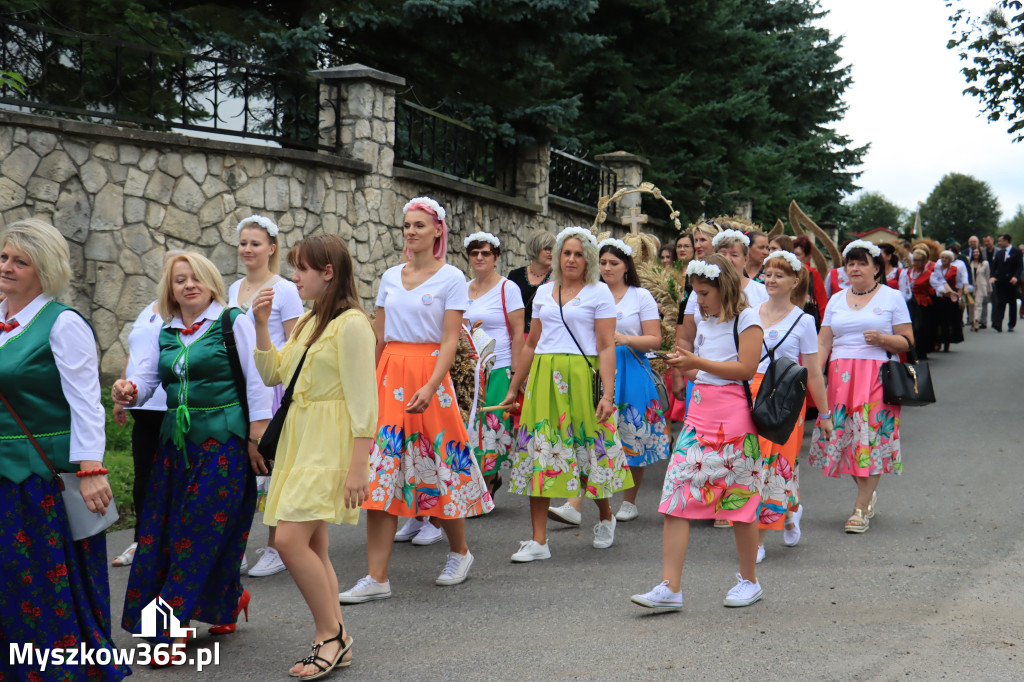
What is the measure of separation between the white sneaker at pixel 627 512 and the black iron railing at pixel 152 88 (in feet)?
18.4

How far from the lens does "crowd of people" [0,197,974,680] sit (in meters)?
4.02

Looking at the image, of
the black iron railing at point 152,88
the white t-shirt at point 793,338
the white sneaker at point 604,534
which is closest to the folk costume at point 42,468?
the white sneaker at point 604,534

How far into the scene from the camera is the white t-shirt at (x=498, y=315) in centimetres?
778

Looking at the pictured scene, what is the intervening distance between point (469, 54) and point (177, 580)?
10.7 m

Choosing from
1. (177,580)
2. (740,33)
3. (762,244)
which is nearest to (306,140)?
(762,244)

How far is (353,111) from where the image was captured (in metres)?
11.8

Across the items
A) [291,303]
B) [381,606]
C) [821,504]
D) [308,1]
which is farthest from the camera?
[308,1]

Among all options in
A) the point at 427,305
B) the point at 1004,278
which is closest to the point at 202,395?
the point at 427,305

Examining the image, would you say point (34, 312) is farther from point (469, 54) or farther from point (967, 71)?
point (967, 71)

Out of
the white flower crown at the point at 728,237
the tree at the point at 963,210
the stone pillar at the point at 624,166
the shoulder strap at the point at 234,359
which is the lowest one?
the shoulder strap at the point at 234,359

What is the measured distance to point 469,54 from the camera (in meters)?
14.2

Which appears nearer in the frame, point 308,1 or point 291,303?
point 291,303

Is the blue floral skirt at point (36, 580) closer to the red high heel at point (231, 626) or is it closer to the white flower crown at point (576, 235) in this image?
the red high heel at point (231, 626)

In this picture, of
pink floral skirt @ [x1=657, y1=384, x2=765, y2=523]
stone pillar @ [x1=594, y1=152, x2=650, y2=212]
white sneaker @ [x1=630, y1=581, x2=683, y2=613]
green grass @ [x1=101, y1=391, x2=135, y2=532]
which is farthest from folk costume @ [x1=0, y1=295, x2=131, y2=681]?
stone pillar @ [x1=594, y1=152, x2=650, y2=212]
